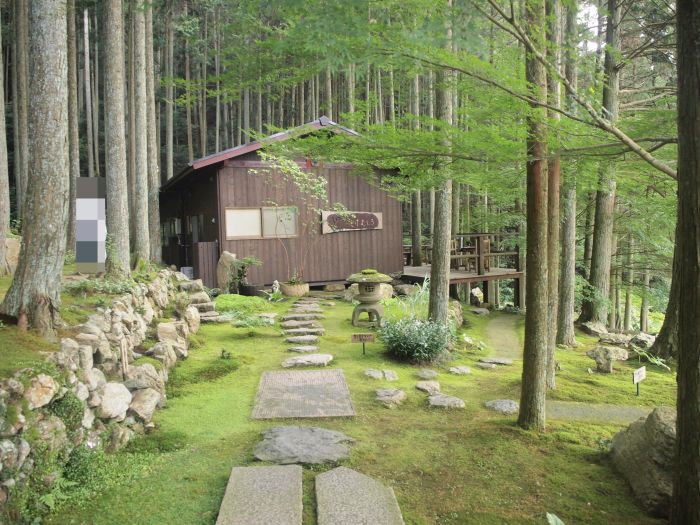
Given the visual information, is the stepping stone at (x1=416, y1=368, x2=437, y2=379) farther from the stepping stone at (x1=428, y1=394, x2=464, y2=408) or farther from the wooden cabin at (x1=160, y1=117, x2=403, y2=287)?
the wooden cabin at (x1=160, y1=117, x2=403, y2=287)

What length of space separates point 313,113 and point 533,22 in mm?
21544

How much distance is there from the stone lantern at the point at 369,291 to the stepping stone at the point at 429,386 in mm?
2913

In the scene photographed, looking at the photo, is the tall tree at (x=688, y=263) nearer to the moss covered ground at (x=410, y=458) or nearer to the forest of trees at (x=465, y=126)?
the forest of trees at (x=465, y=126)

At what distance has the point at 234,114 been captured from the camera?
28172 millimetres

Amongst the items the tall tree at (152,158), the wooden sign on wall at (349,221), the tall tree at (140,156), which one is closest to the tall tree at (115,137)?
the tall tree at (140,156)

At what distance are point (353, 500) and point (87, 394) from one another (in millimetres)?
2254

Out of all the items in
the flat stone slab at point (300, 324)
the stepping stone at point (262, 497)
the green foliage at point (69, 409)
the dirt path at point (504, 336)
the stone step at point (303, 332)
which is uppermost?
the green foliage at point (69, 409)

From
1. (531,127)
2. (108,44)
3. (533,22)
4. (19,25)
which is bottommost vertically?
(531,127)

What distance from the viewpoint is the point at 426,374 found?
6.86m

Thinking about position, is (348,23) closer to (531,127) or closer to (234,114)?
(531,127)

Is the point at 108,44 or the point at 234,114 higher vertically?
the point at 234,114

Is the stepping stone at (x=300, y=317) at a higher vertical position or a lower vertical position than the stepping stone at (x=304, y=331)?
higher

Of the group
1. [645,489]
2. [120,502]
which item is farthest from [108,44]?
[645,489]

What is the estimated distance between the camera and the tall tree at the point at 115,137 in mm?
8445
